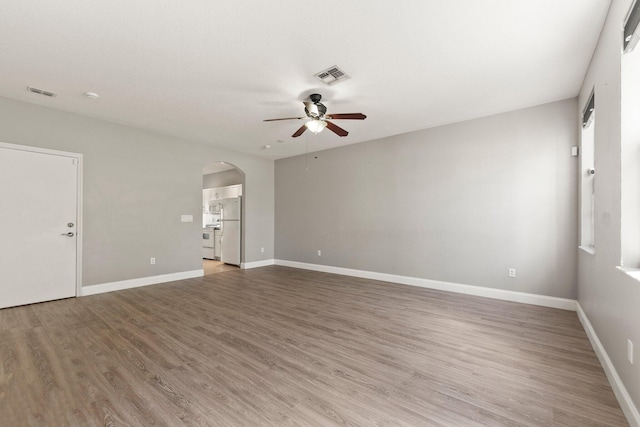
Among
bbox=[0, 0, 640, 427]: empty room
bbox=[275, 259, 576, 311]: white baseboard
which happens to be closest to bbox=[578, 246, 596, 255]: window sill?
bbox=[0, 0, 640, 427]: empty room

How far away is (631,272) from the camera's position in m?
1.69

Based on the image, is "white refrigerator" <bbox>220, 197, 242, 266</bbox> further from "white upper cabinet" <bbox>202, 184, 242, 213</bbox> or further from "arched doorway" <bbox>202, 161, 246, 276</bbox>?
"white upper cabinet" <bbox>202, 184, 242, 213</bbox>

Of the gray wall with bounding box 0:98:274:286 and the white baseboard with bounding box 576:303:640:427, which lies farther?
the gray wall with bounding box 0:98:274:286

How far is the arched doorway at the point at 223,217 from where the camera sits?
6750 mm

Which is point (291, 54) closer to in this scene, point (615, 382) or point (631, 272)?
point (631, 272)

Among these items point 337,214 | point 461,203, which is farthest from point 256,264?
point 461,203

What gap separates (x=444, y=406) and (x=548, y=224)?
10.6 ft

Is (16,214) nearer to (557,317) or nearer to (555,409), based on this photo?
(555,409)

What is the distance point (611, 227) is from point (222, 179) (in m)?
8.16

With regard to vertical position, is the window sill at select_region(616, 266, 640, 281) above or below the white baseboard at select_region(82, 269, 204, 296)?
Answer: above

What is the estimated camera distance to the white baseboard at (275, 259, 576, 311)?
3.70 metres

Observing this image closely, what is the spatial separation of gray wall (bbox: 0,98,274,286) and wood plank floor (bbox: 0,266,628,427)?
1.08 m

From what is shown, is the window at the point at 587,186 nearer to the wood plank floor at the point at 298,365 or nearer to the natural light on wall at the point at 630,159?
the wood plank floor at the point at 298,365

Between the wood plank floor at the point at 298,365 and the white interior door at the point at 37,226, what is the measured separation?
1.14 ft
